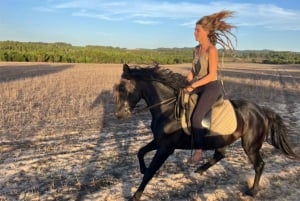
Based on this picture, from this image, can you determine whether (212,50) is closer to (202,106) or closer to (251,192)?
(202,106)

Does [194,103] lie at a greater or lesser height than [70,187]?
greater

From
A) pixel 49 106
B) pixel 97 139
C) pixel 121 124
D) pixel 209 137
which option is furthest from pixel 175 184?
pixel 49 106

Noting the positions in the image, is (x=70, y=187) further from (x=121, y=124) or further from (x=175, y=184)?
(x=121, y=124)

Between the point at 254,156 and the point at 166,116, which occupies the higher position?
the point at 166,116

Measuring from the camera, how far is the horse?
19.0 ft

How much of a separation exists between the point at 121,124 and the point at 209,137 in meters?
6.35

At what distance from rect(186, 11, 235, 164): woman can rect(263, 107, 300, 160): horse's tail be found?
1.21 metres

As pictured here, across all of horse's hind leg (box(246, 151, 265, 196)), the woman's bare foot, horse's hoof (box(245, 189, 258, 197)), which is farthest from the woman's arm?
the woman's bare foot

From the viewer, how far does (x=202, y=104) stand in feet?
19.4

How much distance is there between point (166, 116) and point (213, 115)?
2.49 feet

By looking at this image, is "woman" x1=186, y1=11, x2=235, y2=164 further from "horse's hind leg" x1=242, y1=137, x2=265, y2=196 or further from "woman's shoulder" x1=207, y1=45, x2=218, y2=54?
"horse's hind leg" x1=242, y1=137, x2=265, y2=196

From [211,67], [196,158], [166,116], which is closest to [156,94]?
[166,116]

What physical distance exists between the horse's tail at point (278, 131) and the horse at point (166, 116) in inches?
0.7

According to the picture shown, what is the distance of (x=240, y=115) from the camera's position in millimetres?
6254
